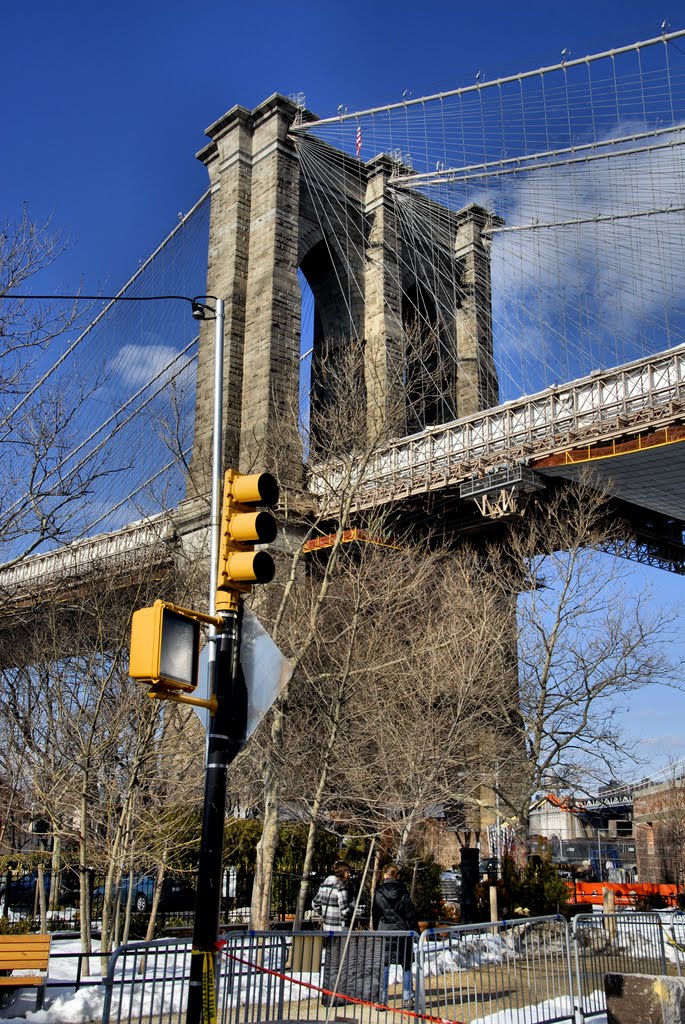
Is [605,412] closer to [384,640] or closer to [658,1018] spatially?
[384,640]

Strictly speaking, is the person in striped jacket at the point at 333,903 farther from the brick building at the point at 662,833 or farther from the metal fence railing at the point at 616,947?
the brick building at the point at 662,833

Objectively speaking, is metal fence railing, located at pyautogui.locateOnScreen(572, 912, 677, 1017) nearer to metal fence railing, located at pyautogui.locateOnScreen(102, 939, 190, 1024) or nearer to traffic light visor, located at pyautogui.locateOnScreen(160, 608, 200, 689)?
metal fence railing, located at pyautogui.locateOnScreen(102, 939, 190, 1024)

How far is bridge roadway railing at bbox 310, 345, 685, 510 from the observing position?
86.1 ft

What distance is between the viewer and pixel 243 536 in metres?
5.82

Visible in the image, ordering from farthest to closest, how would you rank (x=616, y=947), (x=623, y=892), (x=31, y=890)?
1. (x=623, y=892)
2. (x=31, y=890)
3. (x=616, y=947)

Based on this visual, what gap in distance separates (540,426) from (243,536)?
79.1 feet

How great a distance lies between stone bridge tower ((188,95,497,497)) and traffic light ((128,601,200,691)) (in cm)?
2047

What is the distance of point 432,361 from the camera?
4303cm

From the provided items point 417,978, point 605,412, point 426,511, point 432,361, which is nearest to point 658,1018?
point 417,978

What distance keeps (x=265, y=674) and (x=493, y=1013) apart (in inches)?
203

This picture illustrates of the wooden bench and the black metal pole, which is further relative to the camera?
the wooden bench

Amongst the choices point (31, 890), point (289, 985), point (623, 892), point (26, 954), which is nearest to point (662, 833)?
point (623, 892)

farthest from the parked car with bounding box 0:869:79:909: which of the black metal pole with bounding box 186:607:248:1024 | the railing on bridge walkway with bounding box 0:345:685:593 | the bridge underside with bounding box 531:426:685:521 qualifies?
the black metal pole with bounding box 186:607:248:1024

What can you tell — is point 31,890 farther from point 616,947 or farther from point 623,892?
point 616,947
